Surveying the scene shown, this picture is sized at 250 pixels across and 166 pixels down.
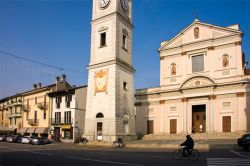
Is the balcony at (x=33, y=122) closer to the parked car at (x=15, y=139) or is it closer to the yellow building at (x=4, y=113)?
the parked car at (x=15, y=139)

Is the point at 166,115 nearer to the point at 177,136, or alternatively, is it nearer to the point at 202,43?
the point at 177,136

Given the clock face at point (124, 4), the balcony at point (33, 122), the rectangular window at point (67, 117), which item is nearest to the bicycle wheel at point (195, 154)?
the clock face at point (124, 4)

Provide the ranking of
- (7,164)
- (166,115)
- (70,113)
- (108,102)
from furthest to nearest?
1. (70,113)
2. (166,115)
3. (108,102)
4. (7,164)

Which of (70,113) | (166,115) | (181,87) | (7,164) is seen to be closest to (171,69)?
(181,87)

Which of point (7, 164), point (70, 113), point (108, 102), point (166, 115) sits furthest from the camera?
point (70, 113)

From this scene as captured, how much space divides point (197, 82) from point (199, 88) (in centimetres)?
98

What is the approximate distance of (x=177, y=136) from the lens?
132ft

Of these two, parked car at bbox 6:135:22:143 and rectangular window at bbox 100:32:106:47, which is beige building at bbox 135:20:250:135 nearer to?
rectangular window at bbox 100:32:106:47

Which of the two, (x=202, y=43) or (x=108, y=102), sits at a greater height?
(x=202, y=43)

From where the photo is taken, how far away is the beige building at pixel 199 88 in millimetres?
38812

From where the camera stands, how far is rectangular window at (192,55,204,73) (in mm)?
42531

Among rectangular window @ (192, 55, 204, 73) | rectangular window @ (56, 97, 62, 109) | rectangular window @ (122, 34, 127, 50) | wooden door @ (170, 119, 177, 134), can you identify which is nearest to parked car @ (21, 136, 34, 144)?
rectangular window @ (56, 97, 62, 109)

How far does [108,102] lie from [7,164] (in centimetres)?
2344

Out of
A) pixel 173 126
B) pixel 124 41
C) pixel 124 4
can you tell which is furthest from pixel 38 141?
pixel 124 4
